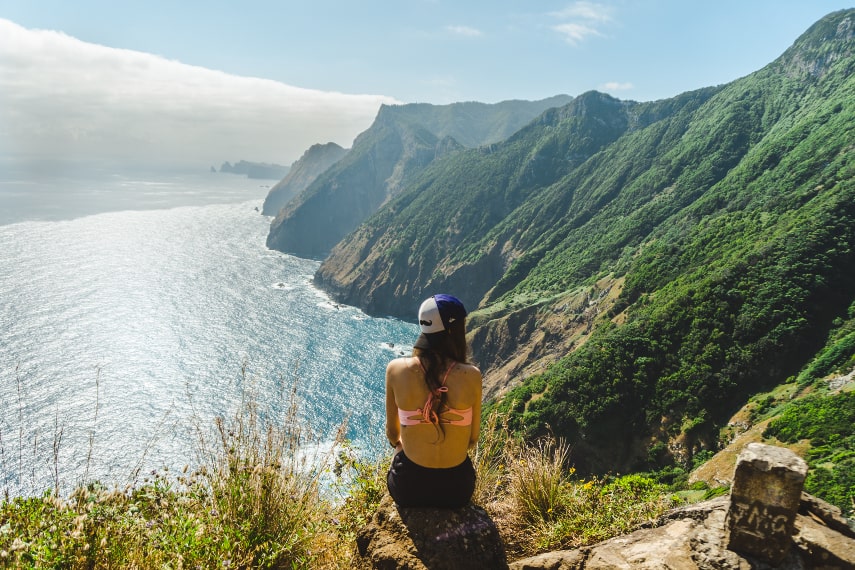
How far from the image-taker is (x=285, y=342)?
10669 cm

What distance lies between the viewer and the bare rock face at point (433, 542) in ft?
12.8

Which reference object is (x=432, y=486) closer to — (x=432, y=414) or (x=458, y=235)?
(x=432, y=414)

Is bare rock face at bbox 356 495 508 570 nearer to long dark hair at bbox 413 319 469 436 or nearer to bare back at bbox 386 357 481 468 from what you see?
bare back at bbox 386 357 481 468

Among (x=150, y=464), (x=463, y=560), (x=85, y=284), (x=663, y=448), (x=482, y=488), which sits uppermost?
(x=463, y=560)

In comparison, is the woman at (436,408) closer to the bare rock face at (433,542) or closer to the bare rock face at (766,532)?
the bare rock face at (433,542)

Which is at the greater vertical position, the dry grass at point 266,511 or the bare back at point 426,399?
the bare back at point 426,399

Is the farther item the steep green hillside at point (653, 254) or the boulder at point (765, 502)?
the steep green hillside at point (653, 254)

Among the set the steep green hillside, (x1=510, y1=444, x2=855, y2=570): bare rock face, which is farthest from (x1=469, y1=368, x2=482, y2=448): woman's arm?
the steep green hillside

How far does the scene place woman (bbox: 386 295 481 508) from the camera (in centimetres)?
424

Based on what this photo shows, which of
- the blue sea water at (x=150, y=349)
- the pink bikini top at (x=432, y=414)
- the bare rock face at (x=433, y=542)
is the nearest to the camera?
the bare rock face at (x=433, y=542)

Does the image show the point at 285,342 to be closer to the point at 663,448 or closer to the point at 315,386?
the point at 315,386

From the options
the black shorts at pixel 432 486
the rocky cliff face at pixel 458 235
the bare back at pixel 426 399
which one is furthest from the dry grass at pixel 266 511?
the rocky cliff face at pixel 458 235

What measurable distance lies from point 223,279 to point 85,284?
35610 millimetres

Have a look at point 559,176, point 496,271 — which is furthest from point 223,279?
point 559,176
